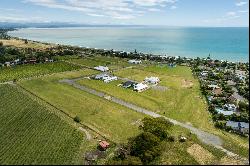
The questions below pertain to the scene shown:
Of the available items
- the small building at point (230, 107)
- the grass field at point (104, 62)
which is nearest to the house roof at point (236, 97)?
the small building at point (230, 107)

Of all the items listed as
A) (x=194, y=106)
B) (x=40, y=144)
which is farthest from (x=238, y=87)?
(x=40, y=144)

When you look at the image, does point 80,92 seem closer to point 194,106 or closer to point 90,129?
point 90,129

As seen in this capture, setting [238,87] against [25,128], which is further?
[238,87]

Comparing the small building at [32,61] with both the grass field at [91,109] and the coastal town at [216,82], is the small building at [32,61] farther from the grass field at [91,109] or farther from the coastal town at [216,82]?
the grass field at [91,109]

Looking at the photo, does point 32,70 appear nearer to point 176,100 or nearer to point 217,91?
A: point 176,100

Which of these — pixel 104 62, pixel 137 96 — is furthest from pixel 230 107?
pixel 104 62

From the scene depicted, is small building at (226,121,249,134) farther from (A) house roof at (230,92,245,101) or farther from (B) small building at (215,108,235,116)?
(A) house roof at (230,92,245,101)

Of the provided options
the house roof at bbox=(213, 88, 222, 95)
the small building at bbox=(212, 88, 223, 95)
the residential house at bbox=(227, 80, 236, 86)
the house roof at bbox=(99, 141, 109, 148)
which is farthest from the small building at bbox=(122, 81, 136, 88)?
the house roof at bbox=(99, 141, 109, 148)
